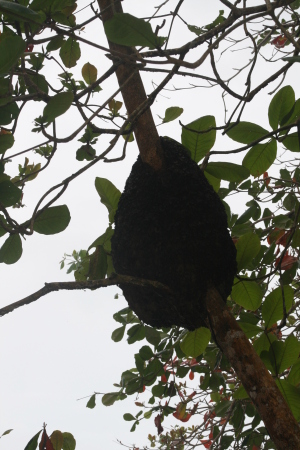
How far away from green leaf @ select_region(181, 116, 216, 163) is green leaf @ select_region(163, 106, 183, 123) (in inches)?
10.1

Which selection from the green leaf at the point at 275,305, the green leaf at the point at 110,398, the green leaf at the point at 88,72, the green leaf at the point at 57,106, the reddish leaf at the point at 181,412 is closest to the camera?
the green leaf at the point at 57,106

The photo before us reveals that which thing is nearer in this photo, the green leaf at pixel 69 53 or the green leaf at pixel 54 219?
the green leaf at pixel 54 219

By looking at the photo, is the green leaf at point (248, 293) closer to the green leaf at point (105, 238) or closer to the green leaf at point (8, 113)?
the green leaf at point (105, 238)

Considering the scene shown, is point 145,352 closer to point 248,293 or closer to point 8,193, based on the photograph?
point 248,293

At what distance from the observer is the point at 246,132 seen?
154cm

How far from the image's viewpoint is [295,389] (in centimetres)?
133

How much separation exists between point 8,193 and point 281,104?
0.92 metres

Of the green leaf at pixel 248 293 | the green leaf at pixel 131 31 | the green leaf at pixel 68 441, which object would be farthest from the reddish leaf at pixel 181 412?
the green leaf at pixel 131 31

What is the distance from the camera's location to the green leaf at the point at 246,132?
5.01ft

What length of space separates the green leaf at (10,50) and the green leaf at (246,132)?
2.49 feet

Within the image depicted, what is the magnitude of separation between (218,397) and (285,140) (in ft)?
6.32

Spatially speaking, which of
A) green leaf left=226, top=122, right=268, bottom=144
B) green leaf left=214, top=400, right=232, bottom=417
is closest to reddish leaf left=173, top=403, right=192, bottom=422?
green leaf left=214, top=400, right=232, bottom=417

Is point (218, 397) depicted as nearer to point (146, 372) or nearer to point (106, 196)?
point (146, 372)

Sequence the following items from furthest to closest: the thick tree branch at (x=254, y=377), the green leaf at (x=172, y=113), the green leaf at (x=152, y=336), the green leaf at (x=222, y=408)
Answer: the green leaf at (x=222, y=408), the green leaf at (x=152, y=336), the green leaf at (x=172, y=113), the thick tree branch at (x=254, y=377)
